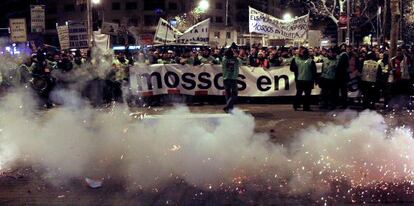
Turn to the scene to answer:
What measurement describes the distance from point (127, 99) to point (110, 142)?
18.6ft

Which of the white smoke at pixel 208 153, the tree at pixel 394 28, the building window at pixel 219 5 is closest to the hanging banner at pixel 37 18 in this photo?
the white smoke at pixel 208 153

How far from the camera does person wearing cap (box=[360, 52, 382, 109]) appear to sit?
12383mm

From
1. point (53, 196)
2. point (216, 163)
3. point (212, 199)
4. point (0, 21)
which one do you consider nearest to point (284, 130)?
point (216, 163)

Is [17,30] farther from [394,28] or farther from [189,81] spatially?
[394,28]

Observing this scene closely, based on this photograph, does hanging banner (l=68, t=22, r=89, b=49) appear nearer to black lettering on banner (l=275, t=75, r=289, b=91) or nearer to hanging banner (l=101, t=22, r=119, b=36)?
hanging banner (l=101, t=22, r=119, b=36)

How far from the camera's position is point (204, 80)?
13930 mm

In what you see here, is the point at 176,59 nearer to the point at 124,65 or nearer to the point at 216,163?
the point at 124,65

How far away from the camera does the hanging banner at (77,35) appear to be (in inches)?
627

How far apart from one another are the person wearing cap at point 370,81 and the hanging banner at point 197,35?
21.0 feet

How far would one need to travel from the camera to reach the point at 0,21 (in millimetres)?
71125

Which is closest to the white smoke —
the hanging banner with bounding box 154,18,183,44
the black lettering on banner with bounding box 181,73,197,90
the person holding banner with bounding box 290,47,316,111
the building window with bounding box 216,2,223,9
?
the person holding banner with bounding box 290,47,316,111

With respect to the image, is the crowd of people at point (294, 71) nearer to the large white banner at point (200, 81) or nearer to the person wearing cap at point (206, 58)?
the person wearing cap at point (206, 58)

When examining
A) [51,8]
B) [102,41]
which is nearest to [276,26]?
[102,41]

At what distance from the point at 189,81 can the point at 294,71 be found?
114 inches
